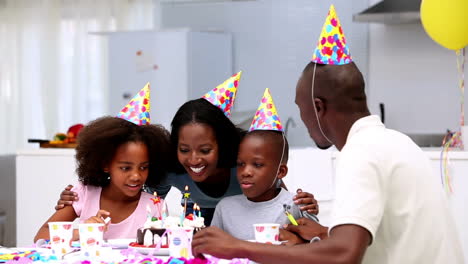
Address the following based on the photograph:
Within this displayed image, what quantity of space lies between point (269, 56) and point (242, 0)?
Answer: 22.0 inches

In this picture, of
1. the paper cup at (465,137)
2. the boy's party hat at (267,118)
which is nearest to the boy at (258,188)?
the boy's party hat at (267,118)

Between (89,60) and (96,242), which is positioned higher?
(89,60)

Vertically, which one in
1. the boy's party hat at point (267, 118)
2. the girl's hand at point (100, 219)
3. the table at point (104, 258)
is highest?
the boy's party hat at point (267, 118)

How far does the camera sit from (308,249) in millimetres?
1451

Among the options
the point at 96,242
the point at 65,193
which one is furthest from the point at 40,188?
the point at 96,242

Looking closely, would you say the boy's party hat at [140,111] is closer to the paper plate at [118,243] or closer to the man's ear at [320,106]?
the paper plate at [118,243]

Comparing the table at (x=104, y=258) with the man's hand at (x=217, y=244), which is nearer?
the man's hand at (x=217, y=244)

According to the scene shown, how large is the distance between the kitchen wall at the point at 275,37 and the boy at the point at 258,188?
3937mm

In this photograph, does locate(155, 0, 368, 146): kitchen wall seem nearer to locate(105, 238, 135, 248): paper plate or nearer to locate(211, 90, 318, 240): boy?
locate(211, 90, 318, 240): boy

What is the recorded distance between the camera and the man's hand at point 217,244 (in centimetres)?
155

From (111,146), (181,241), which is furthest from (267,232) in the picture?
(111,146)

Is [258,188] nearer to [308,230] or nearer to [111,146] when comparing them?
[308,230]

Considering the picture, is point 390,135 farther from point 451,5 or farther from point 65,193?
point 451,5

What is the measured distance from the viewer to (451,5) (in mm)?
3842
